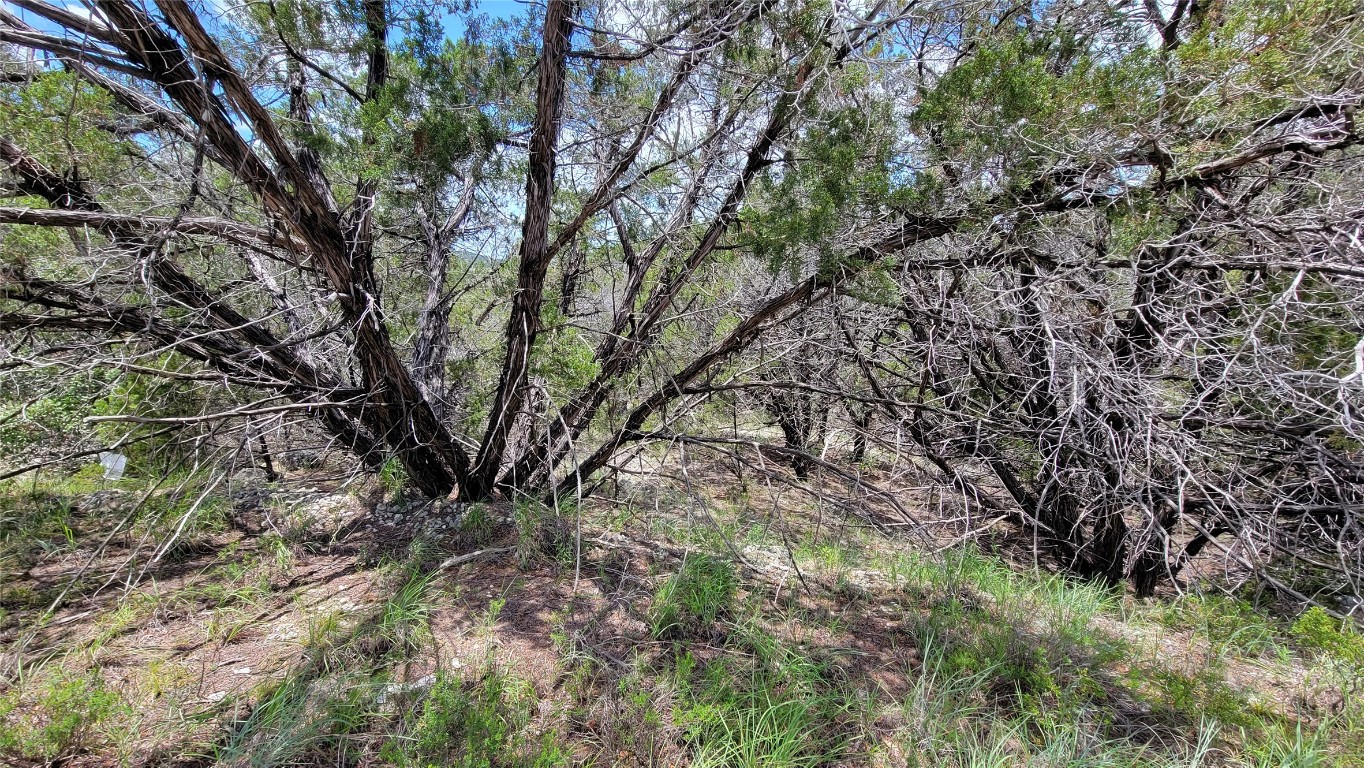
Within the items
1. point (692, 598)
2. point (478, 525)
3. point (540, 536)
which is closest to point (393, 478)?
point (478, 525)

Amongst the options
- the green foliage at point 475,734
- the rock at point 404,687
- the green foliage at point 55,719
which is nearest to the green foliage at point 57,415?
the green foliage at point 55,719

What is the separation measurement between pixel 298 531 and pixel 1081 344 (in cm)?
471

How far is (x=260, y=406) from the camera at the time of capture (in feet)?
9.03

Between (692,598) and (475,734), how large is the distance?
1141 millimetres

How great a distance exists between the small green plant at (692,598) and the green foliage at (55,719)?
183cm

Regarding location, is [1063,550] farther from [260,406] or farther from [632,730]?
[260,406]

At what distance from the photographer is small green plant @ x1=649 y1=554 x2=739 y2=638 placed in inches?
94.9

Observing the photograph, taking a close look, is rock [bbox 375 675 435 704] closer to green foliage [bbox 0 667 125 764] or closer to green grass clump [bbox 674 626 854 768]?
green foliage [bbox 0 667 125 764]

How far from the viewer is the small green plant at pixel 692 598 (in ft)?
7.91

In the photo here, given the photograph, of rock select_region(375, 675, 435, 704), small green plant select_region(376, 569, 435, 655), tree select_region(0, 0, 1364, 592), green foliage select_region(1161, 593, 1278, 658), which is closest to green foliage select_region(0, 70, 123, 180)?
tree select_region(0, 0, 1364, 592)

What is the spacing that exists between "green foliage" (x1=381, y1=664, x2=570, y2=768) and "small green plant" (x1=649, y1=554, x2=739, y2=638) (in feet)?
2.25

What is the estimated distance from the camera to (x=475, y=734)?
166 centimetres

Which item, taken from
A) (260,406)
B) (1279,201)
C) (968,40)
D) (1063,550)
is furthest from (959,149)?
(260,406)

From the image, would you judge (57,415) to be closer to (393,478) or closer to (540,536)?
(393,478)
